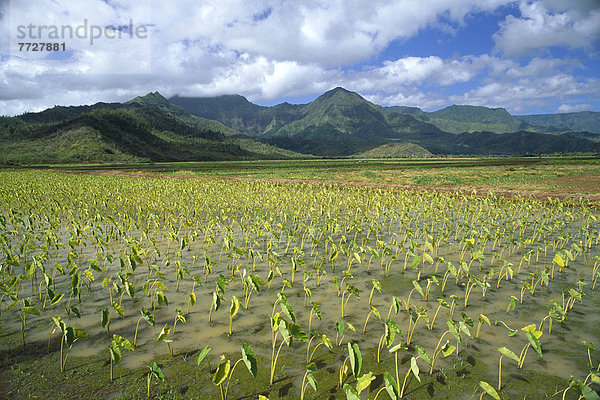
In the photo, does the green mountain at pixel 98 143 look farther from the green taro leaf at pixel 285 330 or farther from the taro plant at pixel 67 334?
the green taro leaf at pixel 285 330

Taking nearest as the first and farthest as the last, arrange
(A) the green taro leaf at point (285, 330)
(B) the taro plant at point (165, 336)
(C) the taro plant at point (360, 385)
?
(C) the taro plant at point (360, 385) < (A) the green taro leaf at point (285, 330) < (B) the taro plant at point (165, 336)

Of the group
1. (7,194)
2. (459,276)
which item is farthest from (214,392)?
(7,194)

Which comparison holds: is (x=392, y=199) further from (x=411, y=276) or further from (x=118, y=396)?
(x=118, y=396)

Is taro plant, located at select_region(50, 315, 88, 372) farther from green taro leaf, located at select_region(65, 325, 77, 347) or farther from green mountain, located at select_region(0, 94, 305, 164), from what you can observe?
green mountain, located at select_region(0, 94, 305, 164)

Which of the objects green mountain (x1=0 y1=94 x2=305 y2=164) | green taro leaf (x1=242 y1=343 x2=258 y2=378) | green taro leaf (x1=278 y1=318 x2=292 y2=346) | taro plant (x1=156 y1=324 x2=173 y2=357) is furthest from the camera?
green mountain (x1=0 y1=94 x2=305 y2=164)

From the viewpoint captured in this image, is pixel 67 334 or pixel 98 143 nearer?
pixel 67 334

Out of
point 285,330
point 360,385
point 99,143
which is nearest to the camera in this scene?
point 360,385

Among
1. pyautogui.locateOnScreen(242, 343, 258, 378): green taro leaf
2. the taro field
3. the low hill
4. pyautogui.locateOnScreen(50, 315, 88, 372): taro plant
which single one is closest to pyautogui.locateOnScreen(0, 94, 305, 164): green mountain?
the low hill

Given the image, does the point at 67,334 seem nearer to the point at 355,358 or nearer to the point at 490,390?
the point at 355,358

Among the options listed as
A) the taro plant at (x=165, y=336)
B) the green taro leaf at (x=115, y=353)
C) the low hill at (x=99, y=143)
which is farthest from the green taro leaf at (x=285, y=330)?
the low hill at (x=99, y=143)

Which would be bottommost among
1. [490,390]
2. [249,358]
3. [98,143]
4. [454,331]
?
[490,390]

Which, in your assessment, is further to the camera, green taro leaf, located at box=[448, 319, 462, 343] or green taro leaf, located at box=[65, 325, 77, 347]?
green taro leaf, located at box=[448, 319, 462, 343]

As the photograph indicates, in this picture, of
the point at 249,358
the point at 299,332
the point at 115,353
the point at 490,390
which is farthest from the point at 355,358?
the point at 115,353

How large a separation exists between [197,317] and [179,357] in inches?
44.5
